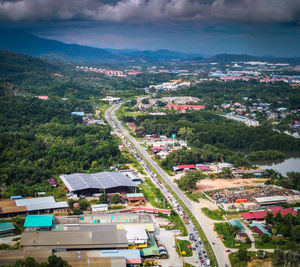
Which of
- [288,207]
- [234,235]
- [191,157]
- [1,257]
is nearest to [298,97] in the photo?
[191,157]

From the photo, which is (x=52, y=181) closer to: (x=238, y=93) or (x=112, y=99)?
(x=112, y=99)

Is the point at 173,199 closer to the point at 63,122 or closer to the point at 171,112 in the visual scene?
the point at 63,122

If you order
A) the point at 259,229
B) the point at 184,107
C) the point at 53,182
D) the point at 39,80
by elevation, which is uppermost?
the point at 39,80

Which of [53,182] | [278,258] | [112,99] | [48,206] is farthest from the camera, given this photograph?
[112,99]

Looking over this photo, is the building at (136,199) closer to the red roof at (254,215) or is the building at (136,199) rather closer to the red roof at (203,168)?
the red roof at (254,215)

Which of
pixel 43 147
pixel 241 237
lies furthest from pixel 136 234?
pixel 43 147

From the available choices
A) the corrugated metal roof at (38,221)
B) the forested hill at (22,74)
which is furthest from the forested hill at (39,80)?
the corrugated metal roof at (38,221)

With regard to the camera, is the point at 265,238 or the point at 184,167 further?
the point at 184,167
